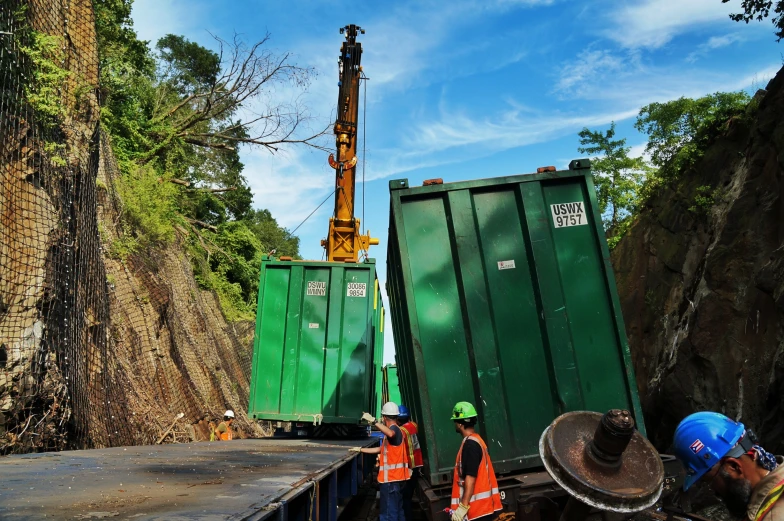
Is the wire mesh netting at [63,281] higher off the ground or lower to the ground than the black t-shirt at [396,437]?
higher

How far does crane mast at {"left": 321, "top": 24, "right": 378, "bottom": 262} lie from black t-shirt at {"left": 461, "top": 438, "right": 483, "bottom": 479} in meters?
10.2

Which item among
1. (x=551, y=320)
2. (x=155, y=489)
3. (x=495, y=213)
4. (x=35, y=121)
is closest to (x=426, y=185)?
(x=495, y=213)

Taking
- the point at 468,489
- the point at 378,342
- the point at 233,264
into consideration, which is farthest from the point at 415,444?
the point at 233,264

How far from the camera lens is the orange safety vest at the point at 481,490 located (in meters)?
4.51

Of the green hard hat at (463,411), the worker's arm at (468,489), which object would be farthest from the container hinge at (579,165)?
the worker's arm at (468,489)

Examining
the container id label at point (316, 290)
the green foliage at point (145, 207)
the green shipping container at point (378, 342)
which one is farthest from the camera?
the green foliage at point (145, 207)

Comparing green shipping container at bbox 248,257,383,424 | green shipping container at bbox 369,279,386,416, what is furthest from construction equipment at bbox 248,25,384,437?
green shipping container at bbox 369,279,386,416

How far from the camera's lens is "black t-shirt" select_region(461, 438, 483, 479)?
4480mm

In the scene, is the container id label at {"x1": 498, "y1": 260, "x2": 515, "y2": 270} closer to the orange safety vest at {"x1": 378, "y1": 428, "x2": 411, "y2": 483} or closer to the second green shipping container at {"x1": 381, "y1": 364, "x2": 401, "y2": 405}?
the orange safety vest at {"x1": 378, "y1": 428, "x2": 411, "y2": 483}

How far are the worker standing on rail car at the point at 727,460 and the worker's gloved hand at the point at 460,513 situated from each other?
7.65ft

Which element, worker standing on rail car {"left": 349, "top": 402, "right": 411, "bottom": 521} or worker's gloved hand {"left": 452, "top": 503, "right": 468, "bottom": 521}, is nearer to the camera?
worker's gloved hand {"left": 452, "top": 503, "right": 468, "bottom": 521}

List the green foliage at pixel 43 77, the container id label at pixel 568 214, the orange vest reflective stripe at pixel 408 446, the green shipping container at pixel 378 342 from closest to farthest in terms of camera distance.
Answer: the container id label at pixel 568 214
the orange vest reflective stripe at pixel 408 446
the green foliage at pixel 43 77
the green shipping container at pixel 378 342

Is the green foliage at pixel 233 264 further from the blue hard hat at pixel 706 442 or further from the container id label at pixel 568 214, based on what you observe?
the blue hard hat at pixel 706 442

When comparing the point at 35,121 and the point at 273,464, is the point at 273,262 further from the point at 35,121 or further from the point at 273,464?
the point at 273,464
